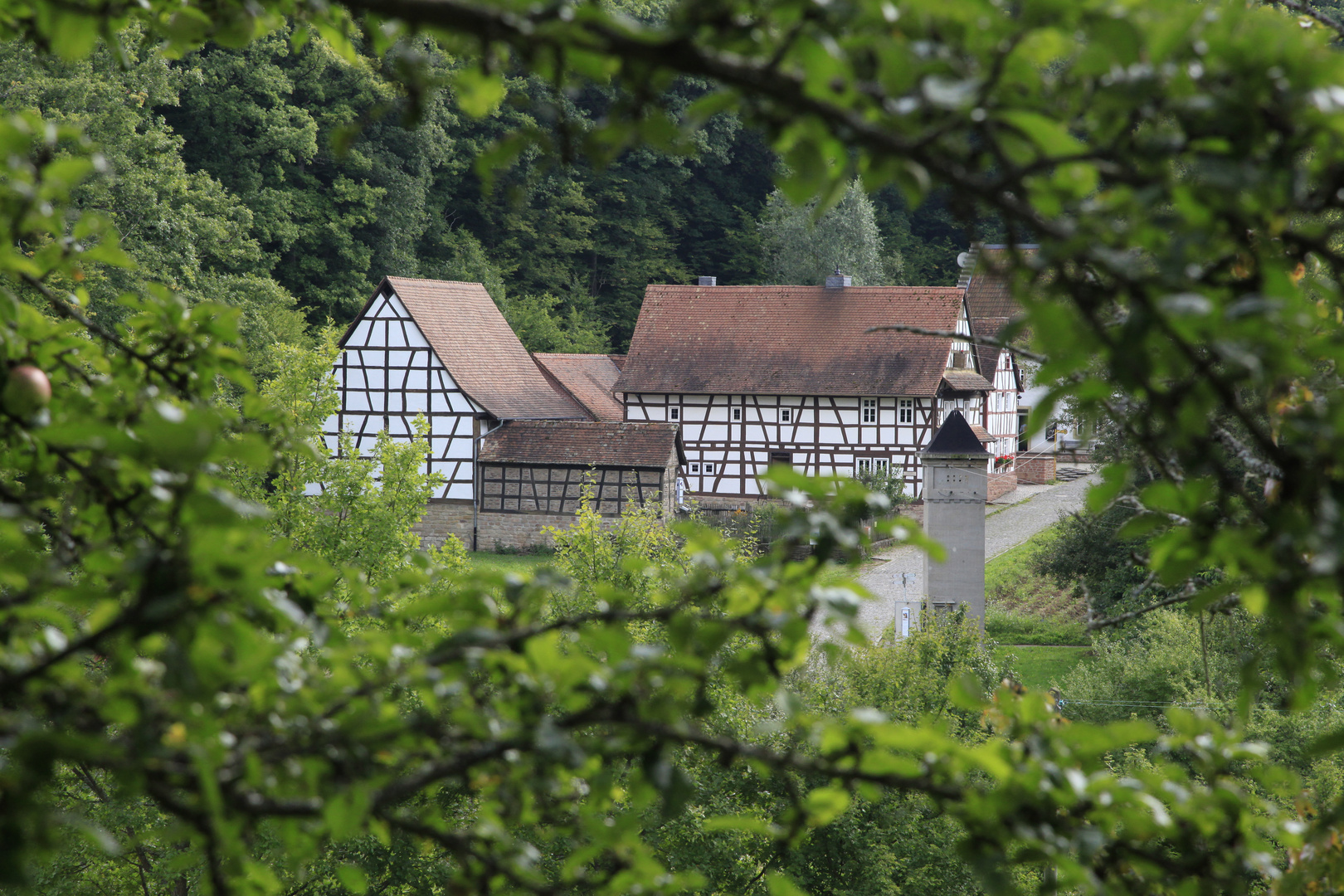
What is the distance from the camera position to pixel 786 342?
29.8 metres

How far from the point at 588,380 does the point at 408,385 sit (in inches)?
287

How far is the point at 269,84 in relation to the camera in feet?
108

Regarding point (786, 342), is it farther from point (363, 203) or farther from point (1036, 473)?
point (363, 203)

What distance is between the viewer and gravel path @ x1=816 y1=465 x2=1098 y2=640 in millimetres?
18678

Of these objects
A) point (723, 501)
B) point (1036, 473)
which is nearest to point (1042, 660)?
point (723, 501)

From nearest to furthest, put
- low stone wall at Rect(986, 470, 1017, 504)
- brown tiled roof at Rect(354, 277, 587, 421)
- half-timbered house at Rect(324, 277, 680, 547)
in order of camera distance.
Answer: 1. half-timbered house at Rect(324, 277, 680, 547)
2. brown tiled roof at Rect(354, 277, 587, 421)
3. low stone wall at Rect(986, 470, 1017, 504)

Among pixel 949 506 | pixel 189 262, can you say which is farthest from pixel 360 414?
pixel 949 506

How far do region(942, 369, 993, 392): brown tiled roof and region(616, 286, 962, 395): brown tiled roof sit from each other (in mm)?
836

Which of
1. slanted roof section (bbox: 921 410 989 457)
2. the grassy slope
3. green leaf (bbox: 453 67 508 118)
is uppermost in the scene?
slanted roof section (bbox: 921 410 989 457)

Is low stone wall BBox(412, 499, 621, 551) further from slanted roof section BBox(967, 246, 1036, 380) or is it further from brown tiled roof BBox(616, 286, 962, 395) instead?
slanted roof section BBox(967, 246, 1036, 380)

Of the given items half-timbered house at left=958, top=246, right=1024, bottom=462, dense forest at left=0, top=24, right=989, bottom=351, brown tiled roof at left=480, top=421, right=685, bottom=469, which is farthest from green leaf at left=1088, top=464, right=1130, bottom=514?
half-timbered house at left=958, top=246, right=1024, bottom=462

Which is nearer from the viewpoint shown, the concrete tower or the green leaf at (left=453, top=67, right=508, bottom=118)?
the green leaf at (left=453, top=67, right=508, bottom=118)

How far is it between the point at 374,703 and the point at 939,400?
28047mm

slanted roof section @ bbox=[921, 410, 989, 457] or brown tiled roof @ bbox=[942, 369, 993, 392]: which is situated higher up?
brown tiled roof @ bbox=[942, 369, 993, 392]
